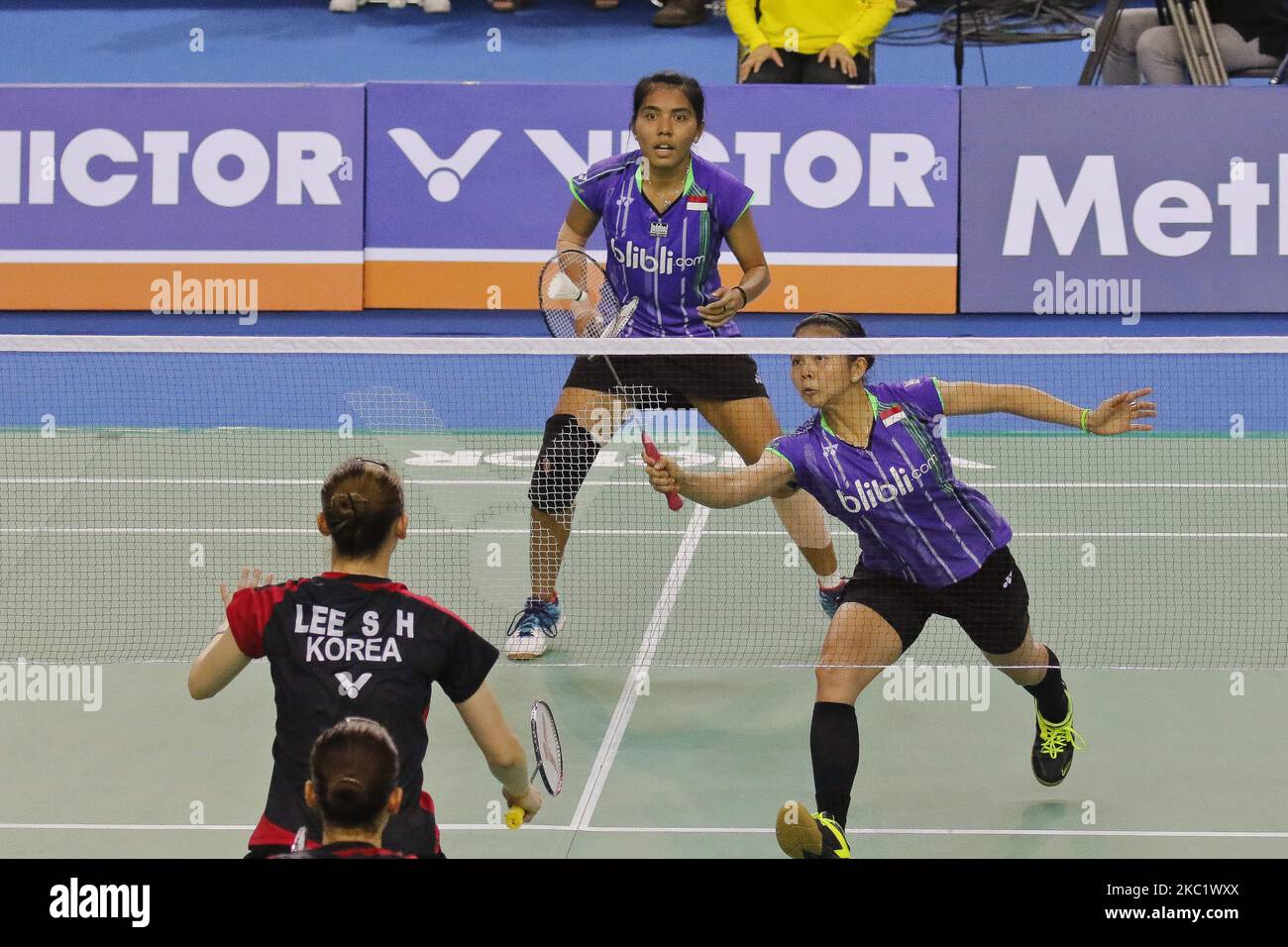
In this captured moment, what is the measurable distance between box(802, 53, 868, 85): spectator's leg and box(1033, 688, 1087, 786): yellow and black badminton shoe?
6.70 meters

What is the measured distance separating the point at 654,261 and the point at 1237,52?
6.88 metres

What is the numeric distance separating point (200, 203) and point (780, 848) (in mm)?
7727

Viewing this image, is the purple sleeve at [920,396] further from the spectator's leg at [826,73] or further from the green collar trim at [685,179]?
the spectator's leg at [826,73]

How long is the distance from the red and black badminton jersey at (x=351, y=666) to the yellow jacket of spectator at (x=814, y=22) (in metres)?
8.30

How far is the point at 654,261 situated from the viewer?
6.43m

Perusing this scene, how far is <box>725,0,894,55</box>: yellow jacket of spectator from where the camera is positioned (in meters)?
11.0

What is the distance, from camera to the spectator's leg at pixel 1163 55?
1141 cm

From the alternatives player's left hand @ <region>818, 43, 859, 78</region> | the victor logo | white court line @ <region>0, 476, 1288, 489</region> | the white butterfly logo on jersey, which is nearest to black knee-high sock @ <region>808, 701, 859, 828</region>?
the white butterfly logo on jersey

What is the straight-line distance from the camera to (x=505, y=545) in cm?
810

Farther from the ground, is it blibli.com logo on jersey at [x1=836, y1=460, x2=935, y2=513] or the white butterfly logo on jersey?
blibli.com logo on jersey at [x1=836, y1=460, x2=935, y2=513]

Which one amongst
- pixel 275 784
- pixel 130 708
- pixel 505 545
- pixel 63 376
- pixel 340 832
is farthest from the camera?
pixel 63 376

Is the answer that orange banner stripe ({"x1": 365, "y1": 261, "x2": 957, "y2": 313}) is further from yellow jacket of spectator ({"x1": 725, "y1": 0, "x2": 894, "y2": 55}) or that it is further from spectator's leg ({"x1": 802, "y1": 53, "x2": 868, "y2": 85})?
yellow jacket of spectator ({"x1": 725, "y1": 0, "x2": 894, "y2": 55})

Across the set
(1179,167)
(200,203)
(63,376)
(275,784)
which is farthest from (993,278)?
(275,784)

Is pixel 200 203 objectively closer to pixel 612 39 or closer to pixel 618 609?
pixel 618 609
